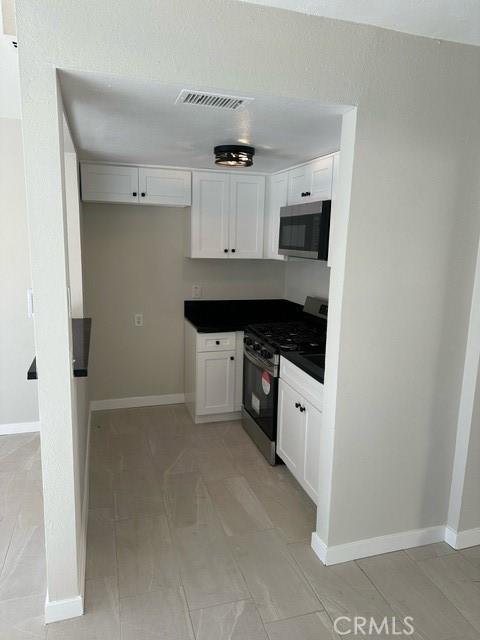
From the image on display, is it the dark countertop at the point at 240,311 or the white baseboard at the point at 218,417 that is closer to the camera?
the white baseboard at the point at 218,417

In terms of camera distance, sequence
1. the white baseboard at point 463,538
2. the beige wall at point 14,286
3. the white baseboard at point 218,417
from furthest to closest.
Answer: the white baseboard at point 218,417 → the beige wall at point 14,286 → the white baseboard at point 463,538

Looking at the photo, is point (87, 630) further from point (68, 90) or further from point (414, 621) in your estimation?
point (68, 90)

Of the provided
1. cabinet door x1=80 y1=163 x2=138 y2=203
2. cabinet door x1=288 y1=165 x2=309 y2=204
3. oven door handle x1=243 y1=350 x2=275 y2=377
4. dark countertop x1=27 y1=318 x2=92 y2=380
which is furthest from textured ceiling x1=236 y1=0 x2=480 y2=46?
cabinet door x1=80 y1=163 x2=138 y2=203

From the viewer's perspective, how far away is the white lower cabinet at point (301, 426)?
2.76 metres

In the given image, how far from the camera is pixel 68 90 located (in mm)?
1920

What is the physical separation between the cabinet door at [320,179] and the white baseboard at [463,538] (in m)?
2.08

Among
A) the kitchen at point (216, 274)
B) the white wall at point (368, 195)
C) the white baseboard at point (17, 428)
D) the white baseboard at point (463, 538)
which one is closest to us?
the white wall at point (368, 195)

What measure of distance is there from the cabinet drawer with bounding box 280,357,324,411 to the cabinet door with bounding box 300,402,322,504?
56 millimetres

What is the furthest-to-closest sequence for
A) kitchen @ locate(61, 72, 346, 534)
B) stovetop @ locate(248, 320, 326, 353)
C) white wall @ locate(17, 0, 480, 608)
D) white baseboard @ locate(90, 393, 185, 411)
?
1. white baseboard @ locate(90, 393, 185, 411)
2. stovetop @ locate(248, 320, 326, 353)
3. kitchen @ locate(61, 72, 346, 534)
4. white wall @ locate(17, 0, 480, 608)

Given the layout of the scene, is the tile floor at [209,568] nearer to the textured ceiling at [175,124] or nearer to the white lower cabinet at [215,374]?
the white lower cabinet at [215,374]

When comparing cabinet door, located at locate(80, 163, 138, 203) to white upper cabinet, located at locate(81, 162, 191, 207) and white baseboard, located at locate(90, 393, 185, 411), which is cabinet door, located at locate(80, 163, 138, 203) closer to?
white upper cabinet, located at locate(81, 162, 191, 207)

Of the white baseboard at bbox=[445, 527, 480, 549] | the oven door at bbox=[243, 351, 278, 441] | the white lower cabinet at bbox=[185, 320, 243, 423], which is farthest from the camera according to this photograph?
the white lower cabinet at bbox=[185, 320, 243, 423]

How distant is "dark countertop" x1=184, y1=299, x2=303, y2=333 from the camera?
437 centimetres

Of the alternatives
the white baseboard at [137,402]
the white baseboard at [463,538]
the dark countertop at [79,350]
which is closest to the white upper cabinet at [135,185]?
the dark countertop at [79,350]
